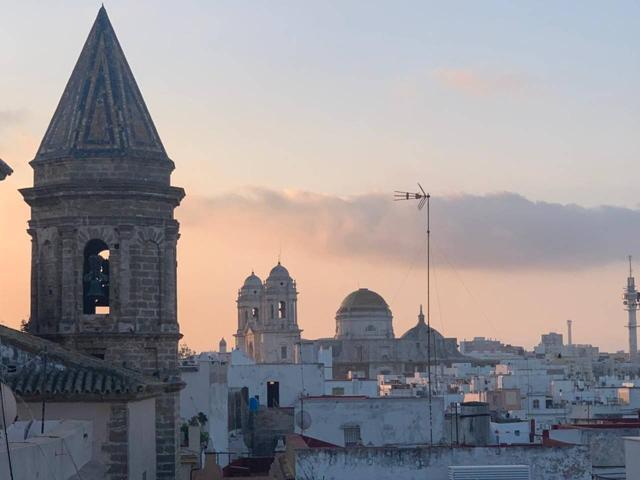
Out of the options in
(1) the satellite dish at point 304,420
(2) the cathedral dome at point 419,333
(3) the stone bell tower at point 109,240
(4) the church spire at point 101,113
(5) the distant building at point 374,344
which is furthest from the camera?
(2) the cathedral dome at point 419,333

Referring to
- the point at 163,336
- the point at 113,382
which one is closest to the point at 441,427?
the point at 163,336

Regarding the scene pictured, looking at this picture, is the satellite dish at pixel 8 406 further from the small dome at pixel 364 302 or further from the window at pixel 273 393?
the small dome at pixel 364 302

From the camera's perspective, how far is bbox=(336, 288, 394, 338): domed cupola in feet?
447

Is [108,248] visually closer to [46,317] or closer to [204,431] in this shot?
[46,317]

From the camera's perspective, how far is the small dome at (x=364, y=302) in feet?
447

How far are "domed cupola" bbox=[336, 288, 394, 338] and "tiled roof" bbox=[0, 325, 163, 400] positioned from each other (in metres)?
112

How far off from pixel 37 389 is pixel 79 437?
7.42 metres

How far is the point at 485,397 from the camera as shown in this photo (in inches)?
3051

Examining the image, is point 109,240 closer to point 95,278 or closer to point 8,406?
point 95,278

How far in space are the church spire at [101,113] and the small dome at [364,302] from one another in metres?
109

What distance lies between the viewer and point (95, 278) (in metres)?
26.9

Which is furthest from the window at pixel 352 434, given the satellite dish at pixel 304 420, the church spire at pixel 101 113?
the church spire at pixel 101 113

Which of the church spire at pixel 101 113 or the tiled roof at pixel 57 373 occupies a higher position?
the church spire at pixel 101 113

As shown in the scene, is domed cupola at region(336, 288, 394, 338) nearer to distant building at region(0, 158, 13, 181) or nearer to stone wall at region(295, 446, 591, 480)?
stone wall at region(295, 446, 591, 480)
